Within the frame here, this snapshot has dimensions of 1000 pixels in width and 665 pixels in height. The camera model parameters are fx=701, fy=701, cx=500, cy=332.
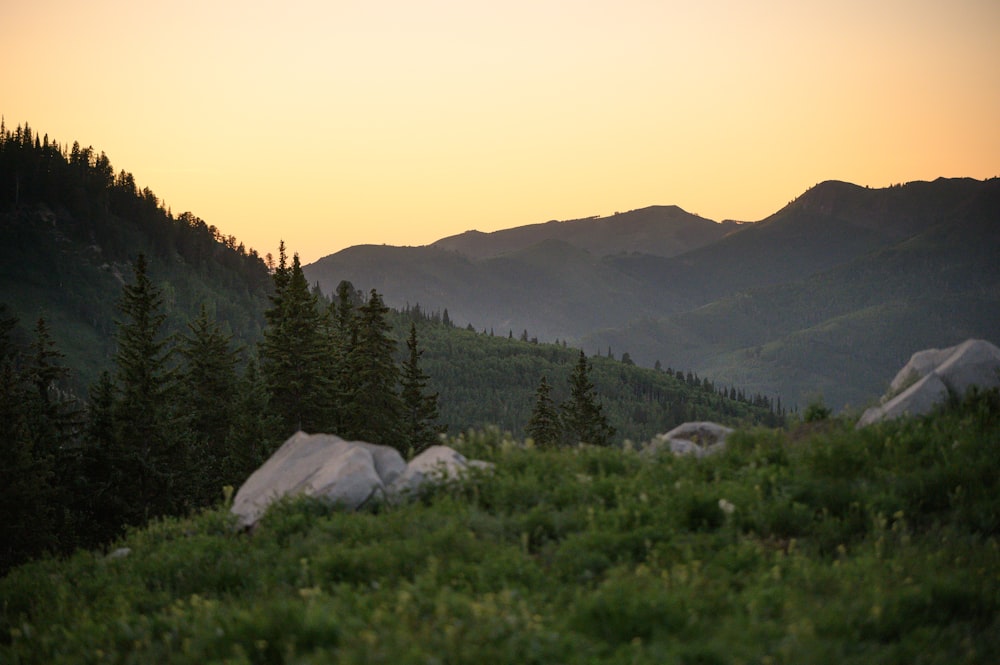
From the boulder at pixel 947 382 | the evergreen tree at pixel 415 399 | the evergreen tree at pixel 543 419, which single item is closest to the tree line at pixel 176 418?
the evergreen tree at pixel 415 399

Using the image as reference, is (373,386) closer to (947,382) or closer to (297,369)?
(297,369)

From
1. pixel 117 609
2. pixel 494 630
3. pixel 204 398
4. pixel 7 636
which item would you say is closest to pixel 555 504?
pixel 494 630

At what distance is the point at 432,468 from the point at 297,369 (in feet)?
89.3

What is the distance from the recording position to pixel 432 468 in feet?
33.0

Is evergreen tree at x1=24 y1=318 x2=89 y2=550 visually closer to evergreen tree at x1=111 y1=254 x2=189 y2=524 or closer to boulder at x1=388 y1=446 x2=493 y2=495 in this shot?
evergreen tree at x1=111 y1=254 x2=189 y2=524

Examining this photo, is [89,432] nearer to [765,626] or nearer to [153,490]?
[153,490]

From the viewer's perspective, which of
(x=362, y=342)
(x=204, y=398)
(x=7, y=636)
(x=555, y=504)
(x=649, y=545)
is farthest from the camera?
(x=204, y=398)

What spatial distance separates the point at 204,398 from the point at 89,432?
6914 millimetres

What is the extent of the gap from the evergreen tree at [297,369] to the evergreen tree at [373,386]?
166 cm

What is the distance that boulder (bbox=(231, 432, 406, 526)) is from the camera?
31.8 feet

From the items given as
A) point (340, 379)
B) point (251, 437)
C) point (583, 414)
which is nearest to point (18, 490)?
point (251, 437)

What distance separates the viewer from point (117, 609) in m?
7.53

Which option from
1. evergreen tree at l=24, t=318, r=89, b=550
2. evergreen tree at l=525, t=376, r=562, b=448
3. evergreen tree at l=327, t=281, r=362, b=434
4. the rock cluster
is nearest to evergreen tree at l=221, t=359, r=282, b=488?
evergreen tree at l=327, t=281, r=362, b=434

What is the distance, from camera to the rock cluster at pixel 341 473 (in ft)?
31.7
